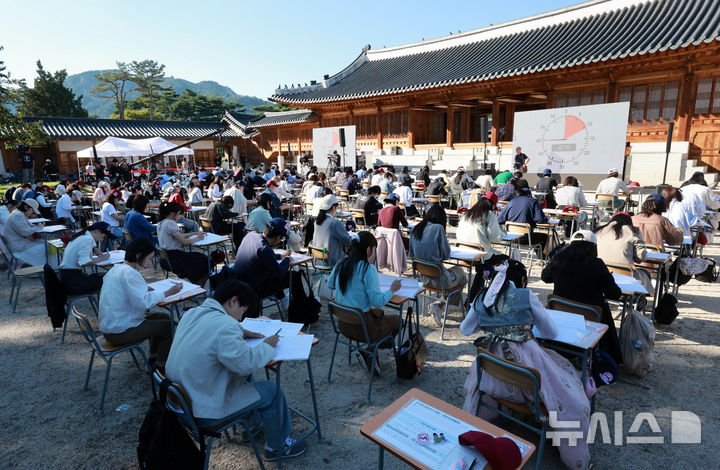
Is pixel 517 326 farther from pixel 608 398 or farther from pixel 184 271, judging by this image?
pixel 184 271

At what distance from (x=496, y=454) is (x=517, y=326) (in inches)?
41.7

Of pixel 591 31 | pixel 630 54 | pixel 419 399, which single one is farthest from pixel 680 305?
pixel 591 31

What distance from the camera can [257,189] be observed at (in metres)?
13.1

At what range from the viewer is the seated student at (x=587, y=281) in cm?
329

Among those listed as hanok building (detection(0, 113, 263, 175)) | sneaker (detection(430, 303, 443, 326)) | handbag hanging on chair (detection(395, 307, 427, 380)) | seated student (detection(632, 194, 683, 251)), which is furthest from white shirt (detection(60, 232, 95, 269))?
hanok building (detection(0, 113, 263, 175))

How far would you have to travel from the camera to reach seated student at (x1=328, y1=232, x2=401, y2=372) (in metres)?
3.21

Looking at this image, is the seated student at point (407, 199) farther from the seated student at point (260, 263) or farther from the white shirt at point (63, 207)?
the white shirt at point (63, 207)

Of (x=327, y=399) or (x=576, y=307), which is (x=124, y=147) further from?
(x=576, y=307)

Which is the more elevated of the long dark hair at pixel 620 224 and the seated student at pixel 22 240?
the long dark hair at pixel 620 224

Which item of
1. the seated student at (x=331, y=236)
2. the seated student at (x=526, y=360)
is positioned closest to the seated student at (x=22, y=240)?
the seated student at (x=331, y=236)

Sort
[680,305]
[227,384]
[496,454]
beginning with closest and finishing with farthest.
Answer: [496,454] → [227,384] → [680,305]

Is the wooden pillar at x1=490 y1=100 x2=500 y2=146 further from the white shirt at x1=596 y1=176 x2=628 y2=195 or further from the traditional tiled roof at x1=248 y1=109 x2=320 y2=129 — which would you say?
the traditional tiled roof at x1=248 y1=109 x2=320 y2=129

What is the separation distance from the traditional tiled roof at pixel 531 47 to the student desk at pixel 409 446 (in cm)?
1186

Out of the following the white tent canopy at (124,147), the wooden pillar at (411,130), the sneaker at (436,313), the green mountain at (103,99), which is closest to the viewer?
the sneaker at (436,313)
